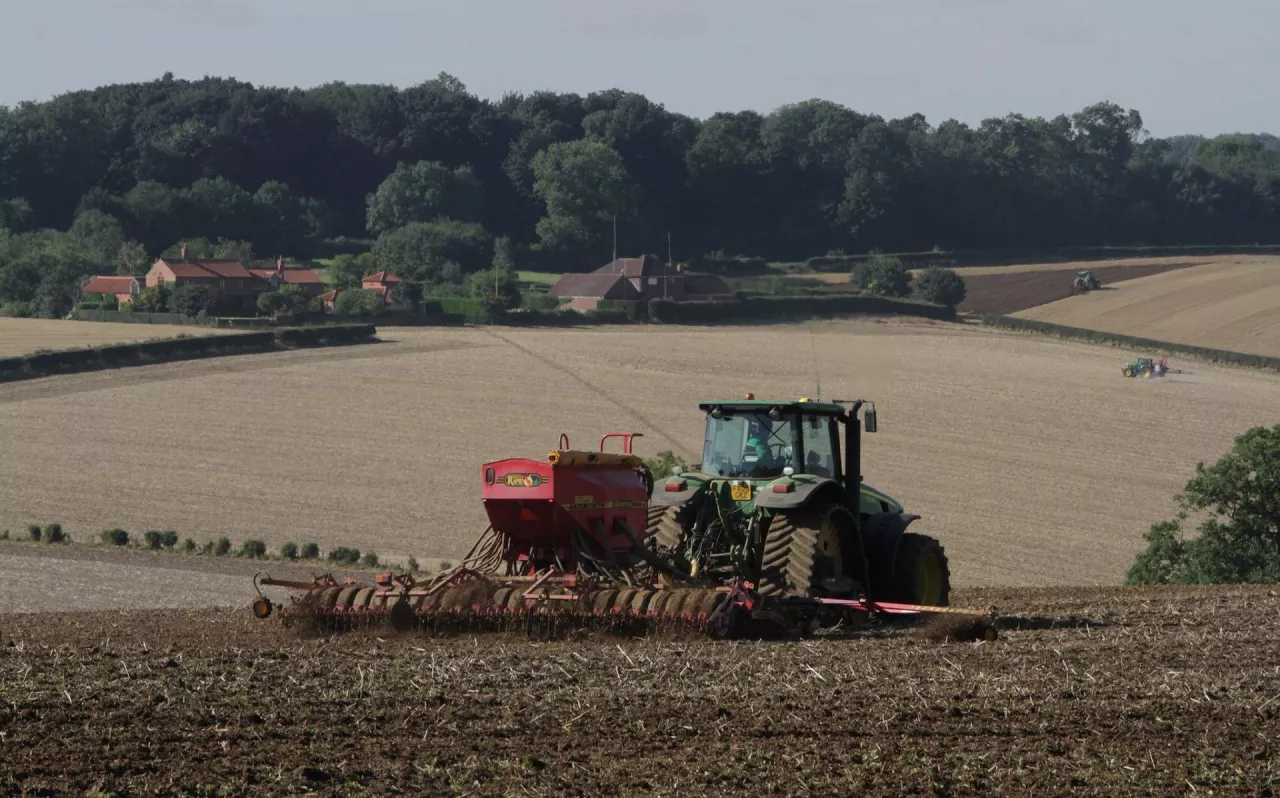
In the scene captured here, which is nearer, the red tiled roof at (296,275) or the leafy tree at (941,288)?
the leafy tree at (941,288)

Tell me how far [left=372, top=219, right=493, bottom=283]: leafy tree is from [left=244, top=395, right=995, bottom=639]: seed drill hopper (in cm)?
6698

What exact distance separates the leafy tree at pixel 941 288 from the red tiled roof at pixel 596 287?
1309 cm

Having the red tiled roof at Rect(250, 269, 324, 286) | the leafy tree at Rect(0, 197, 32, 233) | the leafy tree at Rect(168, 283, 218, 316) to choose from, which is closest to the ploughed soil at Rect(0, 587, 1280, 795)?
the leafy tree at Rect(168, 283, 218, 316)

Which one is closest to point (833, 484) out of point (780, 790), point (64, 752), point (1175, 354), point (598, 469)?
point (598, 469)

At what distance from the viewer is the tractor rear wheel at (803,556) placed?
509 inches

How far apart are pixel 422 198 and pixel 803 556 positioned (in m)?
84.5

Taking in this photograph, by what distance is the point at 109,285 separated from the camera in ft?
223

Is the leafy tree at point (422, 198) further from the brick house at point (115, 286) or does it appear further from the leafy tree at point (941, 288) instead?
the leafy tree at point (941, 288)

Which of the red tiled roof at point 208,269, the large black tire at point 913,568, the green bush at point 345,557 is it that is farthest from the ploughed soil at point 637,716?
the red tiled roof at point 208,269

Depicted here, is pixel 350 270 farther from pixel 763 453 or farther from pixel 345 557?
pixel 763 453

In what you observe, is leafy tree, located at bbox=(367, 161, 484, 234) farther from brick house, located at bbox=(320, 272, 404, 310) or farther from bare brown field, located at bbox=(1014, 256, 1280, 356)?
bare brown field, located at bbox=(1014, 256, 1280, 356)

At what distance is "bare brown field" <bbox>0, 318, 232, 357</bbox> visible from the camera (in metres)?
46.5

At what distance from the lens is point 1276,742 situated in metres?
8.43

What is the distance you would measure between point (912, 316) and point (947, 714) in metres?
53.9
